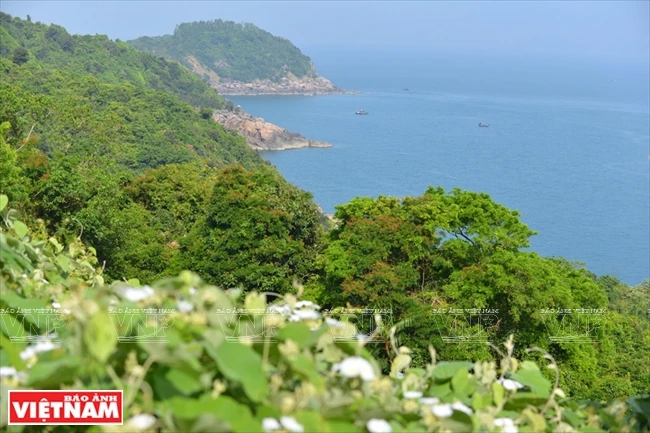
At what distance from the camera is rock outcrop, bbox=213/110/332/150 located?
214 feet

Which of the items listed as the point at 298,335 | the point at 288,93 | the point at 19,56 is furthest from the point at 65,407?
the point at 288,93

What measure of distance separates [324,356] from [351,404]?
18cm

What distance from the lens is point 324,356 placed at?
152 cm

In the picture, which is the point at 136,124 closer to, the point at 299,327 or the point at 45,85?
the point at 45,85

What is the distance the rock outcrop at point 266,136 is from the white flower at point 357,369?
63542 millimetres

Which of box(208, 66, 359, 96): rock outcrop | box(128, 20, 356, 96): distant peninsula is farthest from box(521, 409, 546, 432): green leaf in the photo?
box(128, 20, 356, 96): distant peninsula

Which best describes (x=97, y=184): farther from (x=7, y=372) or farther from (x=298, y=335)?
(x=298, y=335)

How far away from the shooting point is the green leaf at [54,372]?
1.27m

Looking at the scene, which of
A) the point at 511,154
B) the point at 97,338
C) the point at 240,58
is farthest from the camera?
the point at 240,58

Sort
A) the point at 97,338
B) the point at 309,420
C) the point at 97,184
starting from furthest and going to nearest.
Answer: the point at 97,184 < the point at 309,420 < the point at 97,338

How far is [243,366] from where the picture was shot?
1304 mm

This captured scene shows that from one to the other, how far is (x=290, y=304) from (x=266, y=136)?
213 feet

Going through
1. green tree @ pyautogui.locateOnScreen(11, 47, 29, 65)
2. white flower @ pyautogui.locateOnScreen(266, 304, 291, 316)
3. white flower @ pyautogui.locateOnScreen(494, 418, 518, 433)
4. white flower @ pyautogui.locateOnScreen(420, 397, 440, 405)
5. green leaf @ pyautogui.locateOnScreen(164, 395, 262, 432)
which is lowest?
white flower @ pyautogui.locateOnScreen(494, 418, 518, 433)
